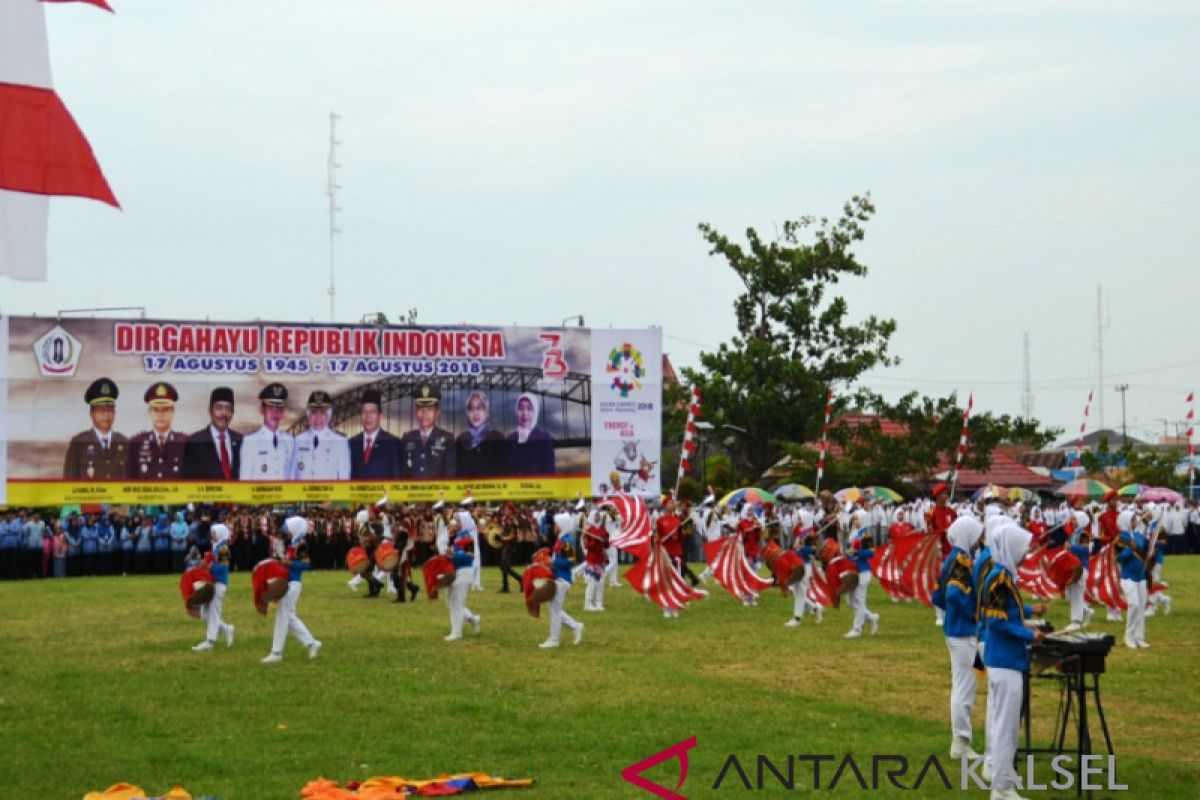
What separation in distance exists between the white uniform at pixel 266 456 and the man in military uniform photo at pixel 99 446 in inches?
116

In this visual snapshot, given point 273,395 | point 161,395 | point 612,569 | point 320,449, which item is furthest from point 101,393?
point 612,569

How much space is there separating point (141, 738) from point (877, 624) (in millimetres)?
12770

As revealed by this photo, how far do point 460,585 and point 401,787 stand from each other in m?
10.5

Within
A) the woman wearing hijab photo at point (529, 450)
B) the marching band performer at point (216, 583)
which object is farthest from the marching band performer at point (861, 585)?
the woman wearing hijab photo at point (529, 450)

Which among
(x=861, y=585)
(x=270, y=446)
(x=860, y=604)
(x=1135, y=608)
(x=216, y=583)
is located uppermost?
(x=270, y=446)

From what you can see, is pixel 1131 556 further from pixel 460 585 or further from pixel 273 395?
pixel 273 395

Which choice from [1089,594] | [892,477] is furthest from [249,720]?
[892,477]

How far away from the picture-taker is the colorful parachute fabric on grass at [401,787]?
35.3 ft

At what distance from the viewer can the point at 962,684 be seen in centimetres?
1227

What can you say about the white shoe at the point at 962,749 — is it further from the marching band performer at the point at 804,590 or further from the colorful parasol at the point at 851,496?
the colorful parasol at the point at 851,496

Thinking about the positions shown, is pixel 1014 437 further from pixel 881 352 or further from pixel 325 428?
pixel 325 428

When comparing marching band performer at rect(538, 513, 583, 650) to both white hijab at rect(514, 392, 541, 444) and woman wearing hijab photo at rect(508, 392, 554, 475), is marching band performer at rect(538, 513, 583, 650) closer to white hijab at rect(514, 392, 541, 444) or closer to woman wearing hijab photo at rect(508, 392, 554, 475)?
woman wearing hijab photo at rect(508, 392, 554, 475)

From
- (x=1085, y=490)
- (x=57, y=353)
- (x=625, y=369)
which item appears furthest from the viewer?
(x=625, y=369)

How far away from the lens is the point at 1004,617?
417 inches
